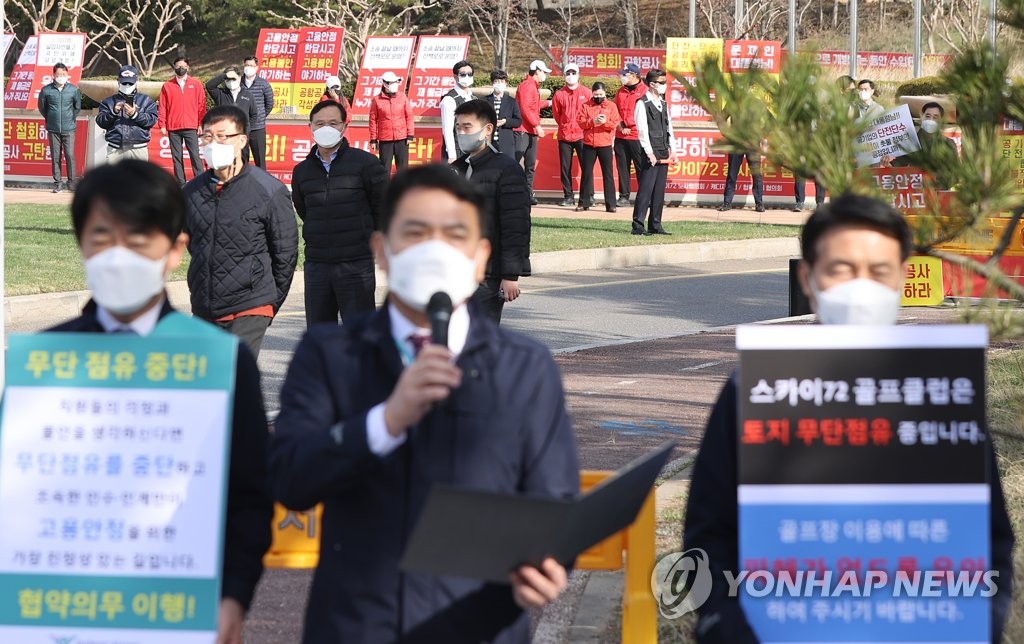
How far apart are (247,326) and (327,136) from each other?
6.07 feet

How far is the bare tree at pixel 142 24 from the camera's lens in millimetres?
50656

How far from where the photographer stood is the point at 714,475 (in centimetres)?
295

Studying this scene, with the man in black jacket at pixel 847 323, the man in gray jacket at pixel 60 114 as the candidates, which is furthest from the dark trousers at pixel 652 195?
the man in black jacket at pixel 847 323

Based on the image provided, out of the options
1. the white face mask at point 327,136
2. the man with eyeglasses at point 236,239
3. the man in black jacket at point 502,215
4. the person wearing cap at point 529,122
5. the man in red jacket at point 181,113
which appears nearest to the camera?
the man with eyeglasses at point 236,239

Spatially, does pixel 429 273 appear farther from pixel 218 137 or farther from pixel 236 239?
pixel 218 137

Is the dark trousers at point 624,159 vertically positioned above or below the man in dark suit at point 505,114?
below

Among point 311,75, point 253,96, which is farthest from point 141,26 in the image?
point 253,96

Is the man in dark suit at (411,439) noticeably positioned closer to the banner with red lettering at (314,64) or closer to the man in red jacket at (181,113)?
the man in red jacket at (181,113)

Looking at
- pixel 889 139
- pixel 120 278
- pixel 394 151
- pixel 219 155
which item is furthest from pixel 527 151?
pixel 120 278

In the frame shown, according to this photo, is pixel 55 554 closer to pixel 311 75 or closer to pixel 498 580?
pixel 498 580

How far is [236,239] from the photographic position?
24.7 ft

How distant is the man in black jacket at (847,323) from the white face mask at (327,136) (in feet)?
20.8

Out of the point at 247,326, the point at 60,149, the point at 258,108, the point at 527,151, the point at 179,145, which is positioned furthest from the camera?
the point at 60,149

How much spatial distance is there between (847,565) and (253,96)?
2314 centimetres
